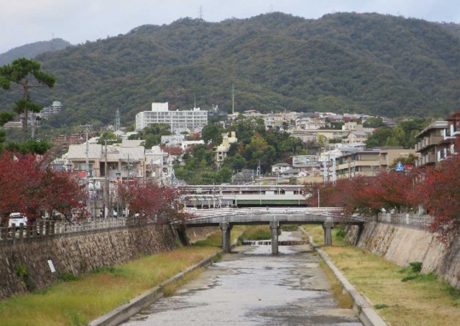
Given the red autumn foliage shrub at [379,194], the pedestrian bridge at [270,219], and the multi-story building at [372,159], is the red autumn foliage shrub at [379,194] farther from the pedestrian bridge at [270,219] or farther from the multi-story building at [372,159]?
the multi-story building at [372,159]

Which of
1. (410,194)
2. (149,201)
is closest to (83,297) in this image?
(410,194)

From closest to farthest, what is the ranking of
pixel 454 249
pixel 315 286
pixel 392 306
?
pixel 392 306
pixel 454 249
pixel 315 286

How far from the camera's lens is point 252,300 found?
42.2 m

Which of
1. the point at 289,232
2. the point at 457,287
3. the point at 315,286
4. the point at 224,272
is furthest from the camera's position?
the point at 289,232

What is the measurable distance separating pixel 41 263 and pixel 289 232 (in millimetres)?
114204

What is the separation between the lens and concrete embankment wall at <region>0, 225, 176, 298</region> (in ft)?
108

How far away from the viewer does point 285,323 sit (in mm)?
32344

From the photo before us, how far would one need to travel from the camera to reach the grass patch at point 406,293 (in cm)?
2830

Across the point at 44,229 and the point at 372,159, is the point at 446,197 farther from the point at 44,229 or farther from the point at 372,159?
the point at 372,159

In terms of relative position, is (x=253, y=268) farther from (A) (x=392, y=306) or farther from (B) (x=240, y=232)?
(B) (x=240, y=232)

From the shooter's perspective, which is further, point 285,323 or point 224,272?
point 224,272

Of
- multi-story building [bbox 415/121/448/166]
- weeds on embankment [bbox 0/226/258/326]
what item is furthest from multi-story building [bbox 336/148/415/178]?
weeds on embankment [bbox 0/226/258/326]

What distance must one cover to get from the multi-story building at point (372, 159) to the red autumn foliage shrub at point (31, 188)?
4327 inches

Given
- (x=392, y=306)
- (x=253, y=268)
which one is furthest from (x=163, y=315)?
(x=253, y=268)
